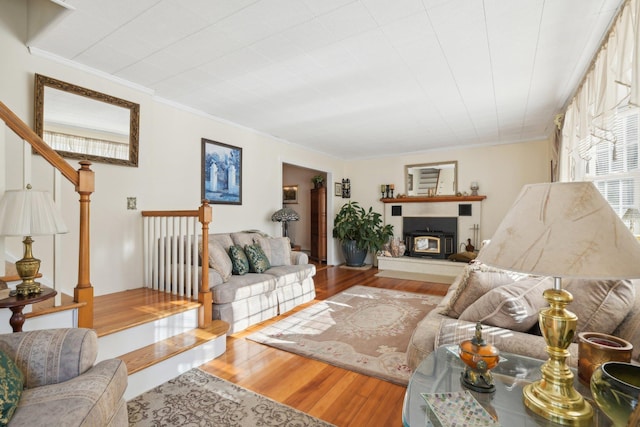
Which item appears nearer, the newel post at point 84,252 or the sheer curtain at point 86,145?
the newel post at point 84,252

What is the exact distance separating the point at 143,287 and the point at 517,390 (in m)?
3.39

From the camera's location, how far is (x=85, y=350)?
54.1 inches

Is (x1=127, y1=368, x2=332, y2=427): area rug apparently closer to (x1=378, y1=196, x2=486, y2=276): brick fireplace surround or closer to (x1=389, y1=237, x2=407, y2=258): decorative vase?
(x1=378, y1=196, x2=486, y2=276): brick fireplace surround

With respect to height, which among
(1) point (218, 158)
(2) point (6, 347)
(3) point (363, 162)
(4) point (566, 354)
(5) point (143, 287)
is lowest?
(5) point (143, 287)

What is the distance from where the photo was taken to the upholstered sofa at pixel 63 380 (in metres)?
1.09

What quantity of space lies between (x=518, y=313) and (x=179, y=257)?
9.17ft

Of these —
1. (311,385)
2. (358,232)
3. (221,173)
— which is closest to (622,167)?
(311,385)

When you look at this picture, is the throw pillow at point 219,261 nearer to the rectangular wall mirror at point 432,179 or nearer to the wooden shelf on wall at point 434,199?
the wooden shelf on wall at point 434,199

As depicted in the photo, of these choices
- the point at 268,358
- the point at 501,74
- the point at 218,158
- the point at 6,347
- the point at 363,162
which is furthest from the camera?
the point at 363,162

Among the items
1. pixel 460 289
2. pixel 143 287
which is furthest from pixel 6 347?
pixel 460 289

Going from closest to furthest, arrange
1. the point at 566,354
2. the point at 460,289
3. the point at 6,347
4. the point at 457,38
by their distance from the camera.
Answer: the point at 566,354 → the point at 6,347 → the point at 460,289 → the point at 457,38

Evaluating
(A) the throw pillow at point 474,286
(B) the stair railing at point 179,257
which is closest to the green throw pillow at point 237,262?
(B) the stair railing at point 179,257

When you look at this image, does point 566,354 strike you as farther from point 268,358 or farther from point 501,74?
point 501,74

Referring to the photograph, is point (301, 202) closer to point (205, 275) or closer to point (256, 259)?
point (256, 259)
